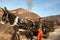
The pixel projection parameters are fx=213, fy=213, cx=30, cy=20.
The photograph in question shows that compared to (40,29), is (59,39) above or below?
below

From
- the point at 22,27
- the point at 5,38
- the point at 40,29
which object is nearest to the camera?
the point at 40,29

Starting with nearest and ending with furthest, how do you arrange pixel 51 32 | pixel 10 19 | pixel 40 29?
pixel 40 29
pixel 10 19
pixel 51 32

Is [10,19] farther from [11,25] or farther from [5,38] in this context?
[5,38]

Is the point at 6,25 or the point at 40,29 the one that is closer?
the point at 40,29

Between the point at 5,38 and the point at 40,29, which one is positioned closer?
the point at 40,29

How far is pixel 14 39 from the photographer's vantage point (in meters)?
14.8

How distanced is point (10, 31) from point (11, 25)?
0.57 m

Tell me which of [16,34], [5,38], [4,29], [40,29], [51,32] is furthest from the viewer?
[51,32]

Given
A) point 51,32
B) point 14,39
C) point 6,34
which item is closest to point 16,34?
point 14,39

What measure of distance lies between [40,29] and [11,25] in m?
7.00

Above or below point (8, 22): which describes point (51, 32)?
below

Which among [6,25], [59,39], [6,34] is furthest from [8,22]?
[59,39]

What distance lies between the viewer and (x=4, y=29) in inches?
757

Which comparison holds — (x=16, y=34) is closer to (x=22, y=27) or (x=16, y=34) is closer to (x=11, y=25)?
(x=11, y=25)
